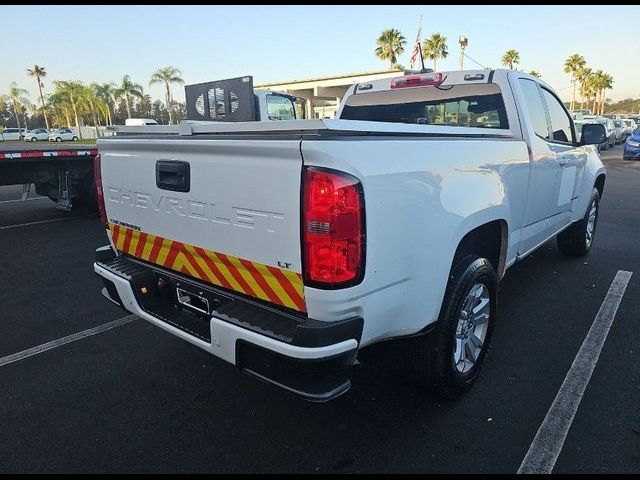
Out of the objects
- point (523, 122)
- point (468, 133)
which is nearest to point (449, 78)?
point (523, 122)

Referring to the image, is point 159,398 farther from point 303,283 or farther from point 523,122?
point 523,122

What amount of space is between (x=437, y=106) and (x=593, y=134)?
1734mm

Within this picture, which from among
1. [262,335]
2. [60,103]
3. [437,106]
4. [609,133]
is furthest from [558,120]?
[60,103]

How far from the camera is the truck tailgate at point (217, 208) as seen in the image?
76.5 inches

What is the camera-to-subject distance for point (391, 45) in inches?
1906

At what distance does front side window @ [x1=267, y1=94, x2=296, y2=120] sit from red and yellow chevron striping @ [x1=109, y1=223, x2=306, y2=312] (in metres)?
8.72

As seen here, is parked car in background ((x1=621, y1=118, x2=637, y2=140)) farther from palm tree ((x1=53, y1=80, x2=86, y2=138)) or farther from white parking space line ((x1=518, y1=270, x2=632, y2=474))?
palm tree ((x1=53, y1=80, x2=86, y2=138))

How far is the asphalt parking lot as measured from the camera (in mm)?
2297

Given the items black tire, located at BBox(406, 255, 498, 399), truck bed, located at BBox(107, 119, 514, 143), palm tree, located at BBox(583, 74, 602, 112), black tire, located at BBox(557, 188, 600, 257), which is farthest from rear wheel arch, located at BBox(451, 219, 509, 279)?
palm tree, located at BBox(583, 74, 602, 112)

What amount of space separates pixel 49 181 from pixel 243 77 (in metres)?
4.90

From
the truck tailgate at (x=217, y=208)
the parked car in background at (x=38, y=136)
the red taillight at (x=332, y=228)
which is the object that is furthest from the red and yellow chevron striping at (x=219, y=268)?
the parked car in background at (x=38, y=136)

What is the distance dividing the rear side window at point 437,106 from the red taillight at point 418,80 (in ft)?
0.12

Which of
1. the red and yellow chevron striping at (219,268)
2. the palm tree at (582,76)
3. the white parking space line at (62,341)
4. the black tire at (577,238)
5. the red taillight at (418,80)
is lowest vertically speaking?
the white parking space line at (62,341)

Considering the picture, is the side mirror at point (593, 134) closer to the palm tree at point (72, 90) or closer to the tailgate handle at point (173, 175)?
Result: the tailgate handle at point (173, 175)
